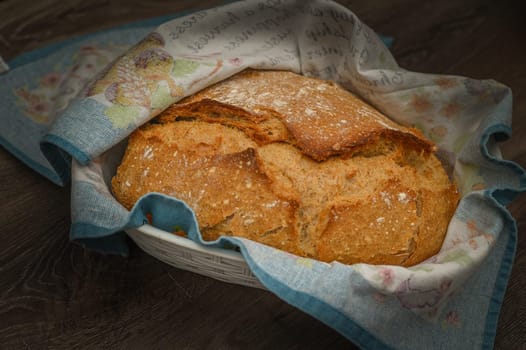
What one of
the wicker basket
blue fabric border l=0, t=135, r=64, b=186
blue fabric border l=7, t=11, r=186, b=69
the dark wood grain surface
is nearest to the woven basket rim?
the wicker basket

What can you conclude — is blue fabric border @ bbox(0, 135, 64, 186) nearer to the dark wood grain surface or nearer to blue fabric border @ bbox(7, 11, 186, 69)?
the dark wood grain surface

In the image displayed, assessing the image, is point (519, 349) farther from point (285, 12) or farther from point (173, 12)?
point (173, 12)

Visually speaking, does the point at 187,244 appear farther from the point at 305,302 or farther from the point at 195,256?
the point at 305,302

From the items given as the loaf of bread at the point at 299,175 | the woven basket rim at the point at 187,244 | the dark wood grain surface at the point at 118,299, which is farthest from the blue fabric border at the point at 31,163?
the woven basket rim at the point at 187,244

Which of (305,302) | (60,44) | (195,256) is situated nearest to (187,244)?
(195,256)

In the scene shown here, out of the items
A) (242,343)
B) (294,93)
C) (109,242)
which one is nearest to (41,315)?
(109,242)

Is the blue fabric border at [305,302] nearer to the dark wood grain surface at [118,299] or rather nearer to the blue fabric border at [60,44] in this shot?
the dark wood grain surface at [118,299]
